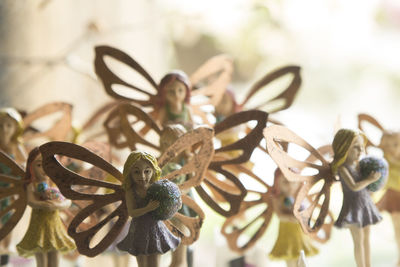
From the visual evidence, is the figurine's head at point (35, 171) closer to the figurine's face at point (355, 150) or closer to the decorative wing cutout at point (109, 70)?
the decorative wing cutout at point (109, 70)

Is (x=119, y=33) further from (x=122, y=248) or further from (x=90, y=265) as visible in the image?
(x=122, y=248)

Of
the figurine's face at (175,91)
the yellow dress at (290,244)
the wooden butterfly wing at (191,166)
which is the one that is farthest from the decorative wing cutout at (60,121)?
the yellow dress at (290,244)

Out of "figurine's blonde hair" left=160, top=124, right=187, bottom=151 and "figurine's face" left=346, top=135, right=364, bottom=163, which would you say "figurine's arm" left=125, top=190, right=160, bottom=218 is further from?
"figurine's face" left=346, top=135, right=364, bottom=163

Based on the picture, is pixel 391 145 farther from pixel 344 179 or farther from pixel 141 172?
pixel 141 172

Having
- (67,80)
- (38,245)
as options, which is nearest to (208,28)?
(67,80)

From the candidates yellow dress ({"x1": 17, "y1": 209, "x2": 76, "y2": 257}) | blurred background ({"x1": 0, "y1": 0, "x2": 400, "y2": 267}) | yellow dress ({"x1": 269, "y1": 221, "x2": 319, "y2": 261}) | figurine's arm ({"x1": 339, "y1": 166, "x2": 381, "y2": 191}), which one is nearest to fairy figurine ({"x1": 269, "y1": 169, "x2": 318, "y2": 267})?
yellow dress ({"x1": 269, "y1": 221, "x2": 319, "y2": 261})

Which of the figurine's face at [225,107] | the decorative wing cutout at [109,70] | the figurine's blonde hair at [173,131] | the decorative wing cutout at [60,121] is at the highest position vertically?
the decorative wing cutout at [109,70]

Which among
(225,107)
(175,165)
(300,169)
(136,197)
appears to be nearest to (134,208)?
(136,197)
